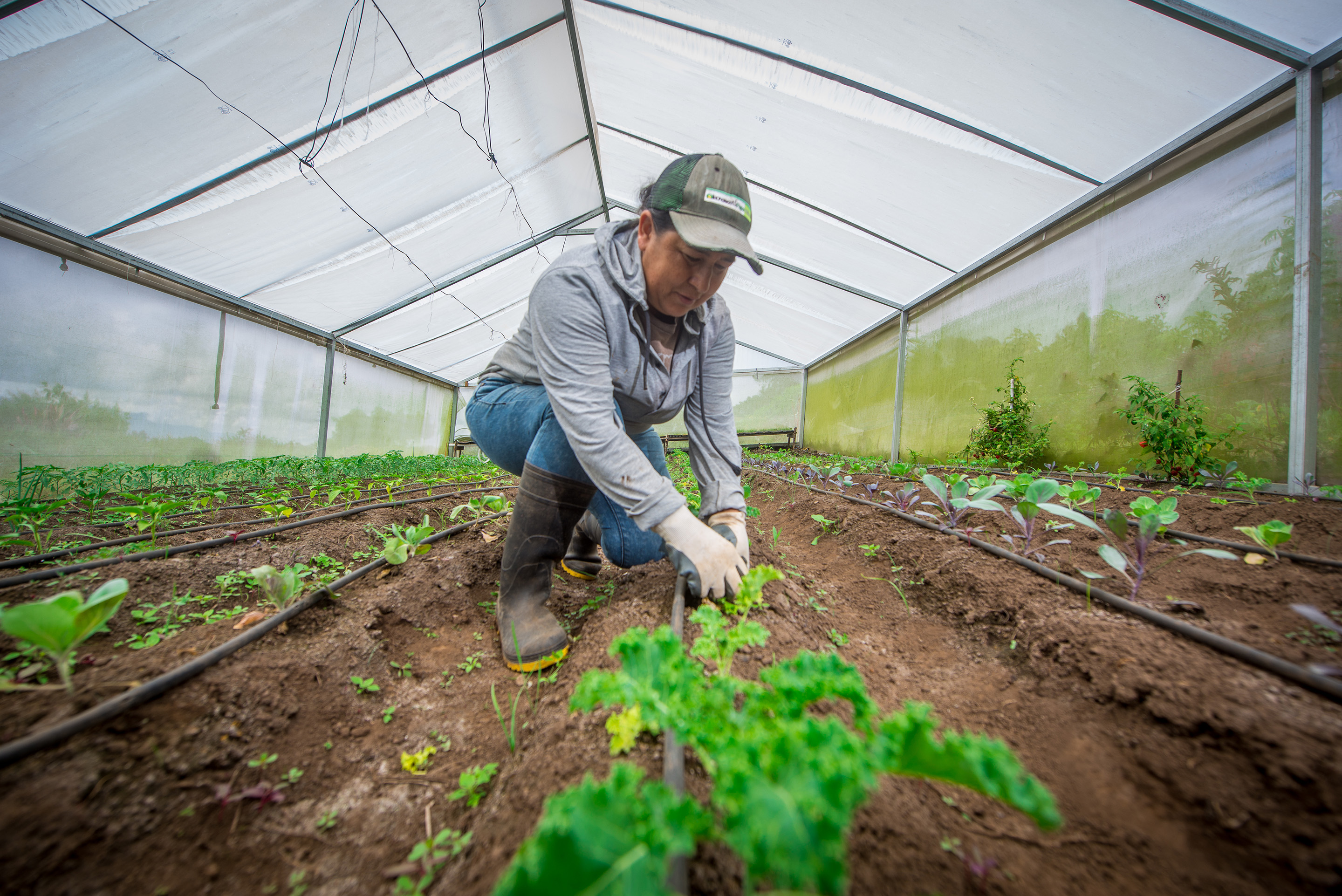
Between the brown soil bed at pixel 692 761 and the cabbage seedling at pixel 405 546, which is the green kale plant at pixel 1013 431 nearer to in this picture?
the brown soil bed at pixel 692 761

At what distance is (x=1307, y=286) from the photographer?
8.57 ft

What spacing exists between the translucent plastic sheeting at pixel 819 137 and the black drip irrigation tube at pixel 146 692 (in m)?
4.33

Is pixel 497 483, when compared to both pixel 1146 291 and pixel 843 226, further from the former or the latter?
pixel 1146 291

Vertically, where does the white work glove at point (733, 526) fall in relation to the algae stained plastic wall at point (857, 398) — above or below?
below

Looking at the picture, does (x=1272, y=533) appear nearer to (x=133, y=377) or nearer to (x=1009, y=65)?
(x=1009, y=65)

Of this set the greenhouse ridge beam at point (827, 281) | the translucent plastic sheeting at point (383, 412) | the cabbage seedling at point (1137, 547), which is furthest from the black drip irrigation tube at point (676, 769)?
the translucent plastic sheeting at point (383, 412)

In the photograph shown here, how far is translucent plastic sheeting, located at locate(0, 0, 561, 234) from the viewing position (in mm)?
2416

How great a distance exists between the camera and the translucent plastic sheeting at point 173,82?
7.93 feet

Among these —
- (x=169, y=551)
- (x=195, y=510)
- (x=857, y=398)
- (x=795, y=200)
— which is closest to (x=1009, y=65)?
(x=795, y=200)

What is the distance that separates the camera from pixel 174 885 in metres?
0.67

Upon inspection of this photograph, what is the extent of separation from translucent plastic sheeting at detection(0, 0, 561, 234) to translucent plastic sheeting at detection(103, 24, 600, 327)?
0.59 ft

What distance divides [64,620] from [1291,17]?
5.23 meters

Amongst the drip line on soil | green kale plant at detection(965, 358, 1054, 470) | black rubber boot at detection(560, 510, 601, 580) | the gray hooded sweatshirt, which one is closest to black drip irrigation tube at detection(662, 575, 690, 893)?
the gray hooded sweatshirt

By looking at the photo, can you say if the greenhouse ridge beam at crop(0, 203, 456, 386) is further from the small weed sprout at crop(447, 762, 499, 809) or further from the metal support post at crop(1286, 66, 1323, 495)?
the metal support post at crop(1286, 66, 1323, 495)
